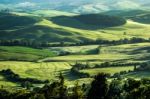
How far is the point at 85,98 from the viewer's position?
105m

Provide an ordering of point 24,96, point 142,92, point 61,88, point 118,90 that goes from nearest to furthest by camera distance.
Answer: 1. point 142,92
2. point 61,88
3. point 24,96
4. point 118,90

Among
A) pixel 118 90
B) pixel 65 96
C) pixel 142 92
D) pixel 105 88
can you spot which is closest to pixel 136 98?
pixel 142 92

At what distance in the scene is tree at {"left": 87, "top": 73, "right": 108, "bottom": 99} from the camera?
104 meters

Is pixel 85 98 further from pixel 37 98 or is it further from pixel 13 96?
pixel 13 96

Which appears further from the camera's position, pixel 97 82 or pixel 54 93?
pixel 54 93

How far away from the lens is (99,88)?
104125mm

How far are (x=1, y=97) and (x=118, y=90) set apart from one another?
36.1 m

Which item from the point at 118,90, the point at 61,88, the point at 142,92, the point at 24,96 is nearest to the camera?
the point at 142,92

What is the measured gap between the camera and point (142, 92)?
3930 inches

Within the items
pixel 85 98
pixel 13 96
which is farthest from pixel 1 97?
pixel 85 98

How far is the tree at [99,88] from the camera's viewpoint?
341 ft

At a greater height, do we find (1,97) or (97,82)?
(97,82)

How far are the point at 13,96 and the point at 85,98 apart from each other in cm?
2790

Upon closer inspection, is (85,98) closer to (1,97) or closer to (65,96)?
(65,96)
